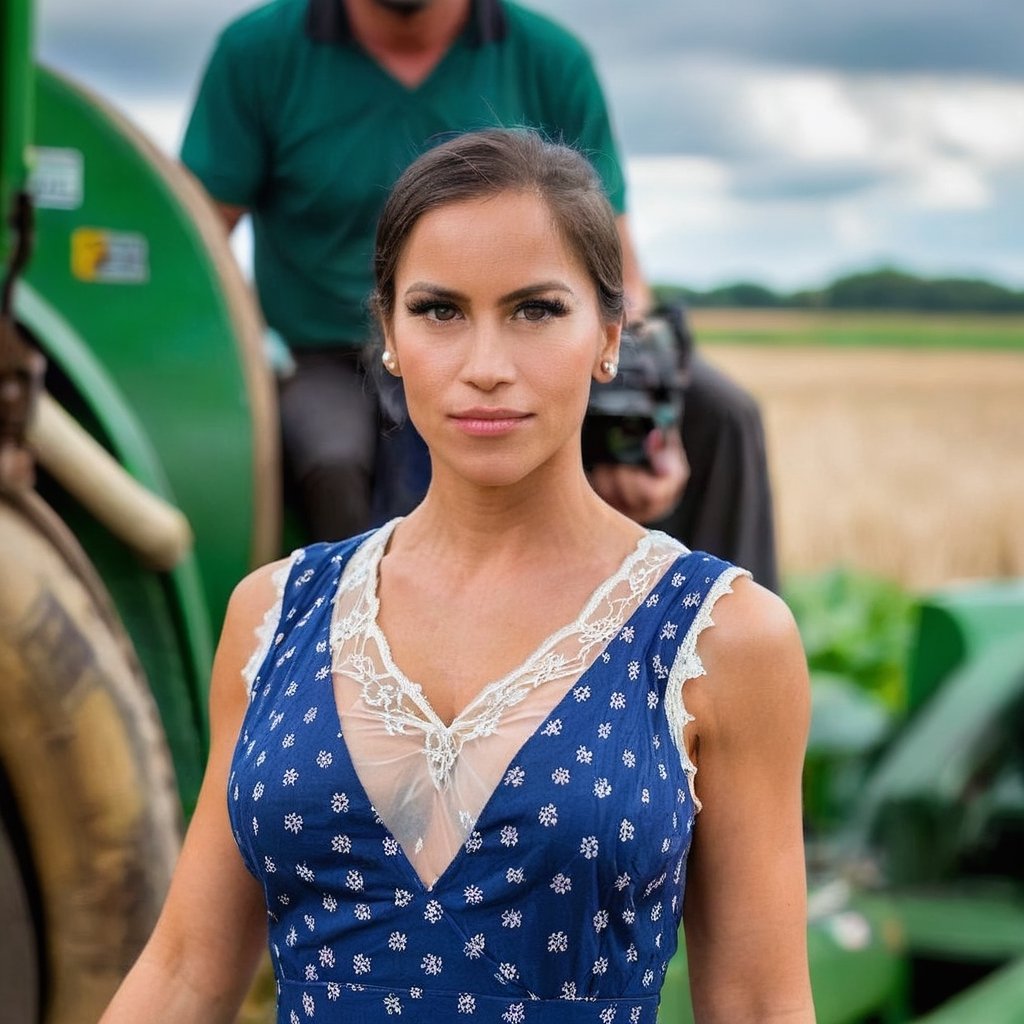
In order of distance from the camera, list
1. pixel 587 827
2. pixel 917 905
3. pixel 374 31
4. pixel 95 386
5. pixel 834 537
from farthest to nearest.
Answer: pixel 834 537, pixel 917 905, pixel 374 31, pixel 95 386, pixel 587 827

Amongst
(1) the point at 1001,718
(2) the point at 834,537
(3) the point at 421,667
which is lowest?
(2) the point at 834,537

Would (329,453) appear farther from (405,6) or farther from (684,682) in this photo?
(684,682)

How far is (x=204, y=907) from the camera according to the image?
1497 mm

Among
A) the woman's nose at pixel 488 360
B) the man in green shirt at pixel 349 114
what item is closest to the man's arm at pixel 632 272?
the man in green shirt at pixel 349 114

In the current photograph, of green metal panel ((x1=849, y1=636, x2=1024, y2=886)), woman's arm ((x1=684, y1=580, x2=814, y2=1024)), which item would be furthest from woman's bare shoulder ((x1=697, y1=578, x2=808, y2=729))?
green metal panel ((x1=849, y1=636, x2=1024, y2=886))

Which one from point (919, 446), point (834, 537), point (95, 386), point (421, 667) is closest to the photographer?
point (421, 667)

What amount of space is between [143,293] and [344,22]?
0.49 m

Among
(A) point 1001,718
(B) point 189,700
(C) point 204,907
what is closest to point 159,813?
(B) point 189,700

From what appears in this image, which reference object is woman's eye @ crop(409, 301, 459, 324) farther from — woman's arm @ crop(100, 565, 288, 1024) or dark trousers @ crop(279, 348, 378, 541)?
dark trousers @ crop(279, 348, 378, 541)

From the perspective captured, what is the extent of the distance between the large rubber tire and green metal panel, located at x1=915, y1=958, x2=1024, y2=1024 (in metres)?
1.43

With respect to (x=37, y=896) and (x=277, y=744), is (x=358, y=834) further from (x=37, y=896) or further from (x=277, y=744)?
(x=37, y=896)

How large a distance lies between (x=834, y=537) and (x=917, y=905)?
23.9 feet

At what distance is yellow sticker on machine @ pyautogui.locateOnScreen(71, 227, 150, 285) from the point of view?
253 cm

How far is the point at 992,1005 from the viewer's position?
115 inches
